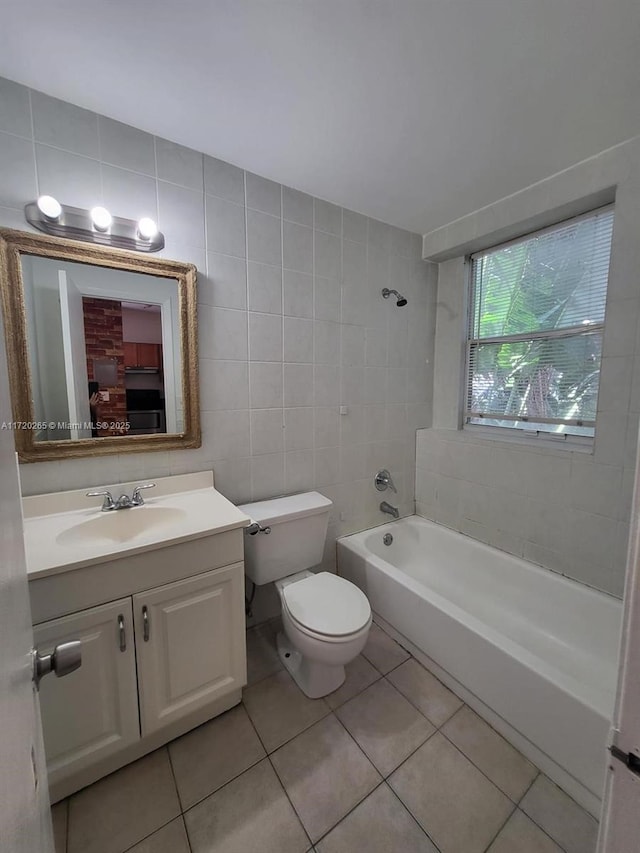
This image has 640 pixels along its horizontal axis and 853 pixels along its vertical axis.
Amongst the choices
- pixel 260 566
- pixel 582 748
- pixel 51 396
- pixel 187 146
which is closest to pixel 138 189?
pixel 187 146

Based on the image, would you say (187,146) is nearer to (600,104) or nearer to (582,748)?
(600,104)

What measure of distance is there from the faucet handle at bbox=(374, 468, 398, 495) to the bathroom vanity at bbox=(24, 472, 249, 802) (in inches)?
45.4

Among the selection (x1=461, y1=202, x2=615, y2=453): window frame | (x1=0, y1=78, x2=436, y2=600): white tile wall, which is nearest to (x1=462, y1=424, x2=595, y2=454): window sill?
(x1=461, y1=202, x2=615, y2=453): window frame

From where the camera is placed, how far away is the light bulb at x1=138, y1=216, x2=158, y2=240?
4.50 ft

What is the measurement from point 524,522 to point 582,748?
3.24ft

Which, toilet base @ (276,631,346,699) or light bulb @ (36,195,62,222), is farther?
toilet base @ (276,631,346,699)

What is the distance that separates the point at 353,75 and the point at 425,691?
7.88ft

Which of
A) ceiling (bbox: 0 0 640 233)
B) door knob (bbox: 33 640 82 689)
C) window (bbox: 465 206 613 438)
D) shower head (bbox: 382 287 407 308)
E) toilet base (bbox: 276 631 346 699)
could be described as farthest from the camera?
shower head (bbox: 382 287 407 308)

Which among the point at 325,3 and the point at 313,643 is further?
the point at 313,643

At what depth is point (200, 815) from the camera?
3.53ft

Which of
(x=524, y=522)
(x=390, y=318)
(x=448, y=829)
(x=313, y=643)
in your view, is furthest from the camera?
(x=390, y=318)

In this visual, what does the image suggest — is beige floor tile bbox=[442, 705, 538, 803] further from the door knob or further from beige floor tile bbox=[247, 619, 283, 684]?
the door knob

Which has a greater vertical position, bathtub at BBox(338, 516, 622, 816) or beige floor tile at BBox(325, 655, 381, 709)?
bathtub at BBox(338, 516, 622, 816)

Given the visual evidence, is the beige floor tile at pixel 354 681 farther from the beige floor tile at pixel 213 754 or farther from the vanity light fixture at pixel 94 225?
the vanity light fixture at pixel 94 225
